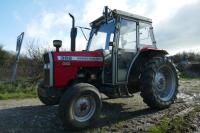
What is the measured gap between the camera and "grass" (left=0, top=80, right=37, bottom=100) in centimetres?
1275

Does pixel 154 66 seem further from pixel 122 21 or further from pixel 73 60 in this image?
pixel 73 60

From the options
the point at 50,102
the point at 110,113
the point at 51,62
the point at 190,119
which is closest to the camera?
the point at 190,119

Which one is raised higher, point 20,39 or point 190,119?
point 20,39

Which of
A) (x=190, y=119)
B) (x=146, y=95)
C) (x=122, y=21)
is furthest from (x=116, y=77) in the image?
(x=190, y=119)

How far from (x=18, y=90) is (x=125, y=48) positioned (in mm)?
6234

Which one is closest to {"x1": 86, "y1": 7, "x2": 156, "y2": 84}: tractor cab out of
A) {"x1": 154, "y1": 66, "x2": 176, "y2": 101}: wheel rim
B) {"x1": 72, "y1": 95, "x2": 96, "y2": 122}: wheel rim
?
{"x1": 154, "y1": 66, "x2": 176, "y2": 101}: wheel rim

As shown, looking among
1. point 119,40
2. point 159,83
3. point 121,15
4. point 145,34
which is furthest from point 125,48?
point 159,83

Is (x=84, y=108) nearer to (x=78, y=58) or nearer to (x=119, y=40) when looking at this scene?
(x=78, y=58)

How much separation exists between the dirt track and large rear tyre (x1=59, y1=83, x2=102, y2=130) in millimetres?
227

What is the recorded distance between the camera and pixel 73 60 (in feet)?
26.8

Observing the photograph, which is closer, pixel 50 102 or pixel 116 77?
pixel 116 77

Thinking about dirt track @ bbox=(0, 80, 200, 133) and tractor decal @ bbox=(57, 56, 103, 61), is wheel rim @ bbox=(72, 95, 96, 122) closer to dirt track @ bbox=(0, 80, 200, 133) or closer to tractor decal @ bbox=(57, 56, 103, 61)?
dirt track @ bbox=(0, 80, 200, 133)

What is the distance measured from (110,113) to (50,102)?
1765 mm

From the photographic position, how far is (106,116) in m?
8.23
